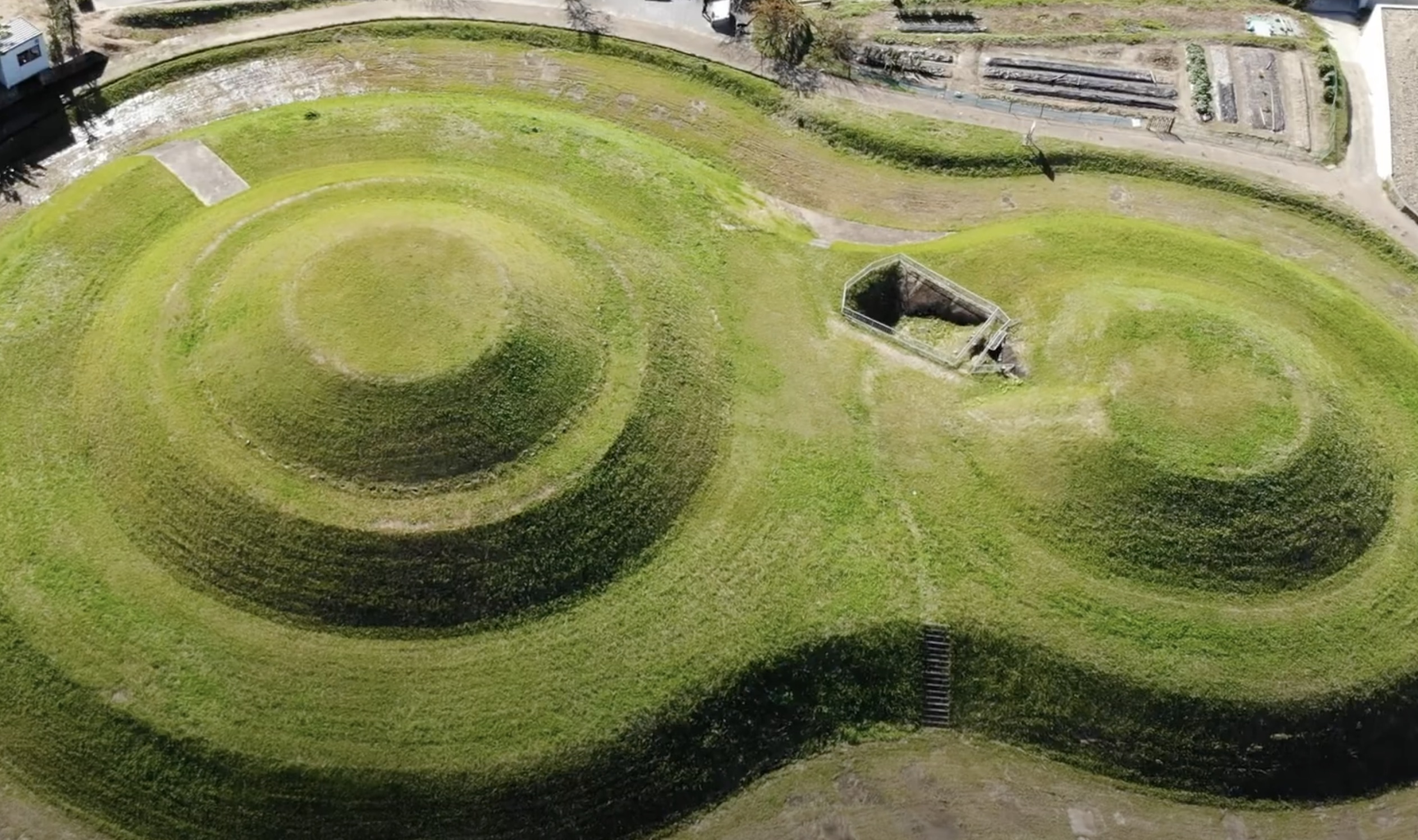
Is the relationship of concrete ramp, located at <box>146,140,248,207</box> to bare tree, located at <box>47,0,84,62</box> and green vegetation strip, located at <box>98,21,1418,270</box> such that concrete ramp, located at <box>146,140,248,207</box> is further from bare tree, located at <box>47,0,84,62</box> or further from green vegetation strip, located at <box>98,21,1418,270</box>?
bare tree, located at <box>47,0,84,62</box>

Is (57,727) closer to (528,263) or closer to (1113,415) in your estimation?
(528,263)

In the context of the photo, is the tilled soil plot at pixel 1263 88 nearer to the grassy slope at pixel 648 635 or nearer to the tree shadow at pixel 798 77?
the tree shadow at pixel 798 77

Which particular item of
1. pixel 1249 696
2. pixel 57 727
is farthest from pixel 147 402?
pixel 1249 696

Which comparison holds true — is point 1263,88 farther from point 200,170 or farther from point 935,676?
point 200,170

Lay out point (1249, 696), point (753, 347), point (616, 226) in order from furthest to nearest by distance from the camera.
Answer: point (616, 226) → point (753, 347) → point (1249, 696)

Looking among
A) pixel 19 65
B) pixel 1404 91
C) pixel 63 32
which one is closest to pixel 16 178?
pixel 19 65

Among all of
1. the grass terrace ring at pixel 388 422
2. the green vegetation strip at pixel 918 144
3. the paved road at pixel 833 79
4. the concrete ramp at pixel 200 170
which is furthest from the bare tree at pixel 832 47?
the concrete ramp at pixel 200 170
